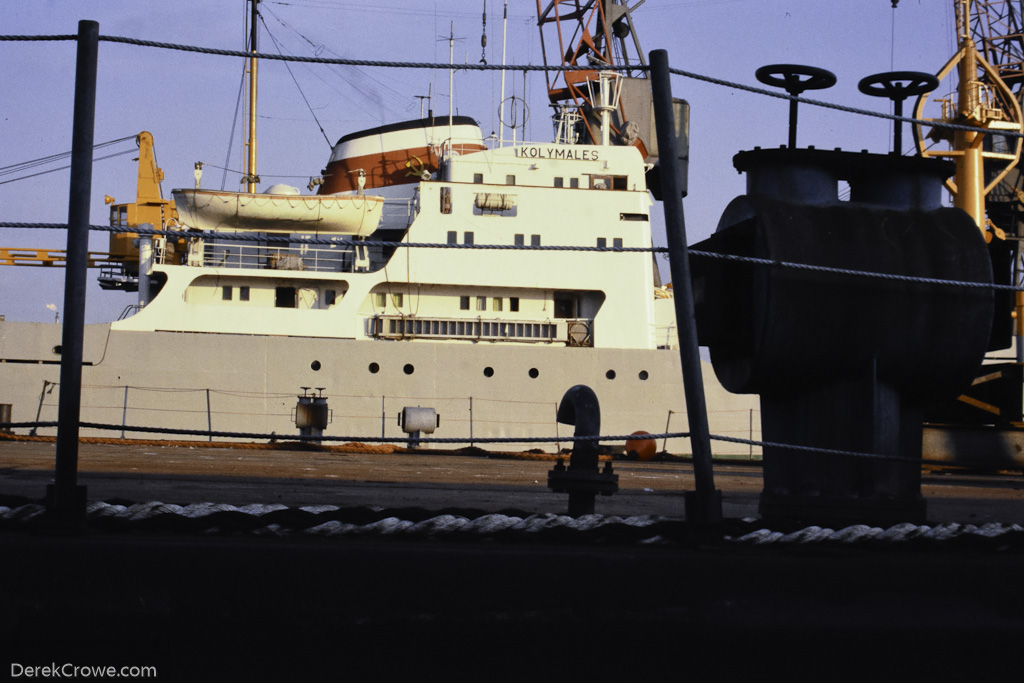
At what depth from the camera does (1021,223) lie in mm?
33969

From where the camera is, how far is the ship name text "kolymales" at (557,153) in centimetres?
1942

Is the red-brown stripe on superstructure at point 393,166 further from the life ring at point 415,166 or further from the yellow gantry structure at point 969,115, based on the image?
the yellow gantry structure at point 969,115

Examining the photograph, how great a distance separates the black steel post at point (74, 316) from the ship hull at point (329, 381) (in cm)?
1504

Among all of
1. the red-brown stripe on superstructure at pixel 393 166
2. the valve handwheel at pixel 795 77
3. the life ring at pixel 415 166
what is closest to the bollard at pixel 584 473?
the valve handwheel at pixel 795 77

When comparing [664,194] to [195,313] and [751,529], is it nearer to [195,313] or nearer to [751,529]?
[751,529]

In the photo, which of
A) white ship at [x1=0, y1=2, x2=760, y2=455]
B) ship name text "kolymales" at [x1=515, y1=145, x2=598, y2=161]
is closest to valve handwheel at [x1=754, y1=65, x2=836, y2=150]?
white ship at [x1=0, y1=2, x2=760, y2=455]

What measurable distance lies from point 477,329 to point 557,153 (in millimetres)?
4200

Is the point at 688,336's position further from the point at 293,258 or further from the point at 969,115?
the point at 969,115

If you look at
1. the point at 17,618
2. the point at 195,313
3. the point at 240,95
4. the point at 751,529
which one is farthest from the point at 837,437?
the point at 240,95

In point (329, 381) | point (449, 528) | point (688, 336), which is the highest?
point (329, 381)

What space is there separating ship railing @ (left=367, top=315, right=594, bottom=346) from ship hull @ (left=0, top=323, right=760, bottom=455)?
21.9 inches

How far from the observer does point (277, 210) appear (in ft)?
60.0

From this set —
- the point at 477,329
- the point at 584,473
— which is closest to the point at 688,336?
the point at 584,473

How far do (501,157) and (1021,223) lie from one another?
23.7 metres
